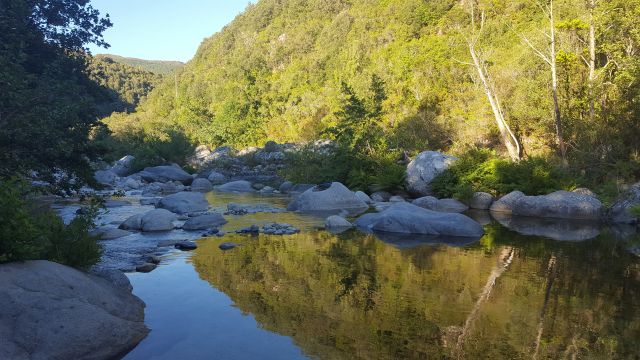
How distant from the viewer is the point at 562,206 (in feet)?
57.9

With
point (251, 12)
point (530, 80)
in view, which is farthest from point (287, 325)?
point (251, 12)

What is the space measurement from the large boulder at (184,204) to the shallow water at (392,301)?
605 cm

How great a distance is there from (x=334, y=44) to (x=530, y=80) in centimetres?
5170

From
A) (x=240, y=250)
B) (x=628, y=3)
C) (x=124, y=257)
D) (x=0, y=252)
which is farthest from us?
(x=628, y=3)

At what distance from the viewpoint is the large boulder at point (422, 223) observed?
45.9ft

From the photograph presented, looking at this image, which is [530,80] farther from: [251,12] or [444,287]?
[251,12]

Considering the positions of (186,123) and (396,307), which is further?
(186,123)

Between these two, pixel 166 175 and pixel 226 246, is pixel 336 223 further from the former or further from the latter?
pixel 166 175

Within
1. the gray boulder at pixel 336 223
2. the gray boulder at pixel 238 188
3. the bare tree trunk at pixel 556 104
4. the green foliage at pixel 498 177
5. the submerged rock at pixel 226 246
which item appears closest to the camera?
the submerged rock at pixel 226 246

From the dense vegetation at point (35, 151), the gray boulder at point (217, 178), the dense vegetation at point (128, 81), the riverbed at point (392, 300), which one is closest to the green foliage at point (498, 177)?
the riverbed at point (392, 300)

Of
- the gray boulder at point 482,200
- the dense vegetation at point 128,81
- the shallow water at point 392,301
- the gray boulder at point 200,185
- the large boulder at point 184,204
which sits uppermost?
the dense vegetation at point 128,81

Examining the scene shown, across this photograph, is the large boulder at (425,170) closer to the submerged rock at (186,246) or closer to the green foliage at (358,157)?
the green foliage at (358,157)

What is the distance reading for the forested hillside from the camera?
824 inches

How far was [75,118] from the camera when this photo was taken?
10180 millimetres
